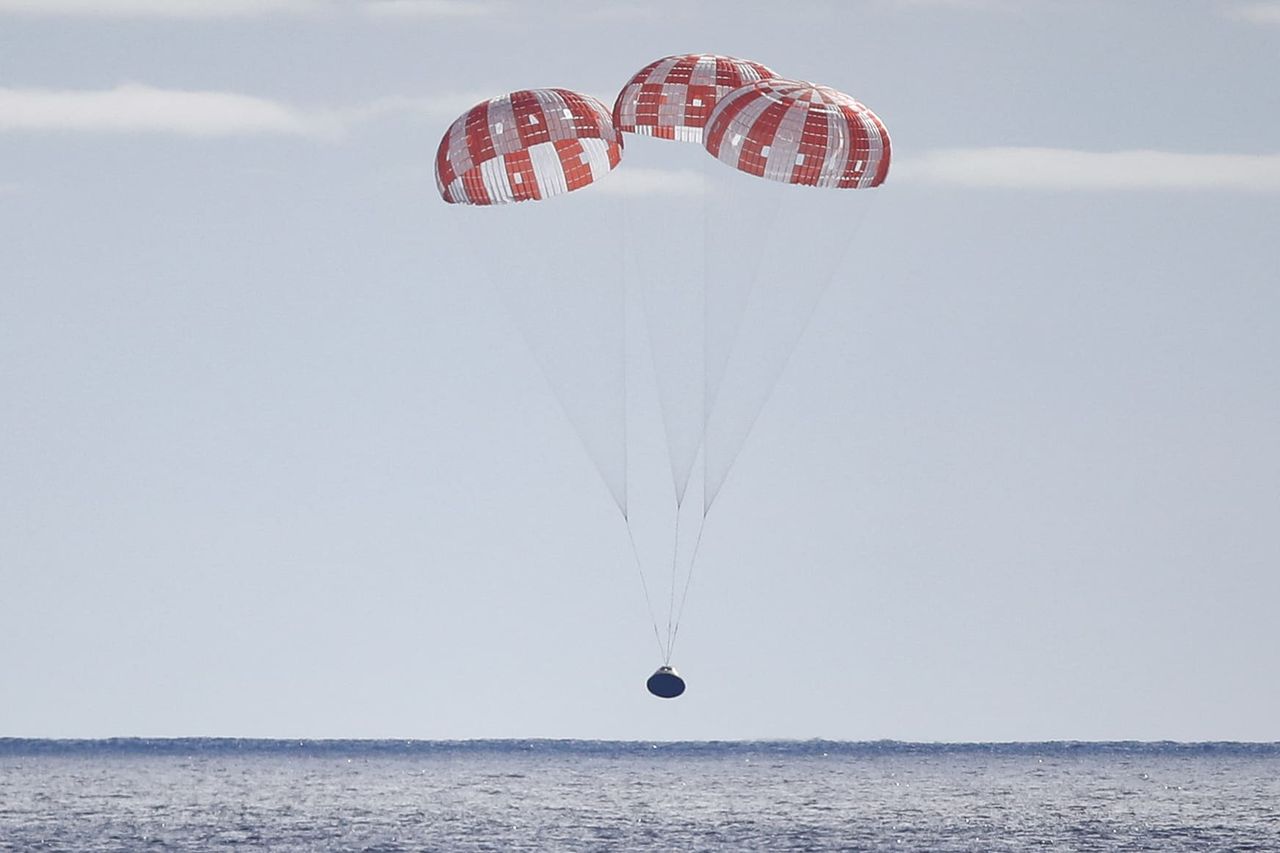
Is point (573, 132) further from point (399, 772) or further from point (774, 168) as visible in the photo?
point (399, 772)

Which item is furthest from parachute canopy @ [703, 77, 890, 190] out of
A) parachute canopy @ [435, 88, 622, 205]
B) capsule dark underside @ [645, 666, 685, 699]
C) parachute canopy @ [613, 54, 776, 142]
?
capsule dark underside @ [645, 666, 685, 699]

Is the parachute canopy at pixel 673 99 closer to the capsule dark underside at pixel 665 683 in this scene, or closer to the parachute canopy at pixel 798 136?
the parachute canopy at pixel 798 136

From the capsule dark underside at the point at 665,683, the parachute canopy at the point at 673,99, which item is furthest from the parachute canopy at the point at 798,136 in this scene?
the capsule dark underside at the point at 665,683

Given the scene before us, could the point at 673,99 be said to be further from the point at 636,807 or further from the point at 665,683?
the point at 636,807

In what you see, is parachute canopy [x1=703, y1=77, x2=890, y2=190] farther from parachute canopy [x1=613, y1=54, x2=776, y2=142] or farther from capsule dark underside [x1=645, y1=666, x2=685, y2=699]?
capsule dark underside [x1=645, y1=666, x2=685, y2=699]

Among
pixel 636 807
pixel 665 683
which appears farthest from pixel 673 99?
pixel 636 807

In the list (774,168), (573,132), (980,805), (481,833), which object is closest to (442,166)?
(573,132)

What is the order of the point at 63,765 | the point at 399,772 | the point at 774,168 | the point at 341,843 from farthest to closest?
the point at 63,765 < the point at 399,772 < the point at 341,843 < the point at 774,168
